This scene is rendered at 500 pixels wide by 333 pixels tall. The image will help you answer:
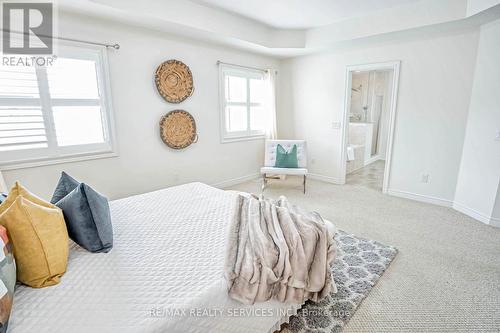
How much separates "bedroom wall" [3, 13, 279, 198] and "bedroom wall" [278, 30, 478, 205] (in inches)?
66.6

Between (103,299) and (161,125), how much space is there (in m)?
2.54

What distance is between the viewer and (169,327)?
3.27 feet

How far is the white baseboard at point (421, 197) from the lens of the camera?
3420 mm

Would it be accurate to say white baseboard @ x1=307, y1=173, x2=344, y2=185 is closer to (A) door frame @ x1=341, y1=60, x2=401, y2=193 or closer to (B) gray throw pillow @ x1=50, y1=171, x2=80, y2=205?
(A) door frame @ x1=341, y1=60, x2=401, y2=193

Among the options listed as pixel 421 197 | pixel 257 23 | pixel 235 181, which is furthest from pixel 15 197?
pixel 421 197

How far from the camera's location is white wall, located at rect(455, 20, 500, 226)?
9.13 feet

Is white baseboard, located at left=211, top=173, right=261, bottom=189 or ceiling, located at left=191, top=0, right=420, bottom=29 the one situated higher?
ceiling, located at left=191, top=0, right=420, bottom=29

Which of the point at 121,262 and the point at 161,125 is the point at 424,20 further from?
the point at 121,262

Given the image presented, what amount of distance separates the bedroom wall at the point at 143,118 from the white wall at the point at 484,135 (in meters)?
3.23

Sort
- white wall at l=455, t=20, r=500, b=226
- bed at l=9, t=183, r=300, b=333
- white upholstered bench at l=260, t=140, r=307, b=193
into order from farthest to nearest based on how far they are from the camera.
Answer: white upholstered bench at l=260, t=140, r=307, b=193 < white wall at l=455, t=20, r=500, b=226 < bed at l=9, t=183, r=300, b=333

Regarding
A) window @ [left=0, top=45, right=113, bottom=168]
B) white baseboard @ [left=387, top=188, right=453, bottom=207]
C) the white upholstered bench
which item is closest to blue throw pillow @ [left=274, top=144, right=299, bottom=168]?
the white upholstered bench

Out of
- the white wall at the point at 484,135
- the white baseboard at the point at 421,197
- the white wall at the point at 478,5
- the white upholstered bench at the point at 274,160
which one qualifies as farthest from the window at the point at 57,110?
the white wall at the point at 484,135

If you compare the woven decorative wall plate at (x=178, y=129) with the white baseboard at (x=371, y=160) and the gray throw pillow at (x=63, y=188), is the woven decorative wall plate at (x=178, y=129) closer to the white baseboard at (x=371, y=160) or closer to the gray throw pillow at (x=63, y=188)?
the gray throw pillow at (x=63, y=188)

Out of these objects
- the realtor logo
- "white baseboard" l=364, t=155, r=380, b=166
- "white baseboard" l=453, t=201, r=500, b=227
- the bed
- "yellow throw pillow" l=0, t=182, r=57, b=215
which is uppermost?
the realtor logo
